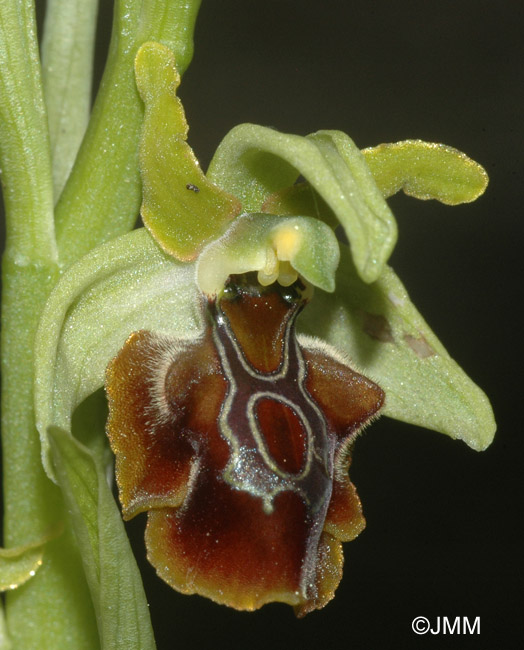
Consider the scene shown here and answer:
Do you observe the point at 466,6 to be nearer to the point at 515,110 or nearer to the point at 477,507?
the point at 515,110

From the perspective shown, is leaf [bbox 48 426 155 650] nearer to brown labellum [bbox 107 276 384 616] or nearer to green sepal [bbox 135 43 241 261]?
brown labellum [bbox 107 276 384 616]

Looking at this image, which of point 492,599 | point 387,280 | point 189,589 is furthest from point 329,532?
point 492,599

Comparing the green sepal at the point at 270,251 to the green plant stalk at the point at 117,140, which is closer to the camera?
the green sepal at the point at 270,251

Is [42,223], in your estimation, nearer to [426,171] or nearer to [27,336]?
[27,336]

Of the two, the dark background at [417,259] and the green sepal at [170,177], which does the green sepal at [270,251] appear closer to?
the green sepal at [170,177]

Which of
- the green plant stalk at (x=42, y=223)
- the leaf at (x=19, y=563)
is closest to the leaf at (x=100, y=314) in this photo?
the green plant stalk at (x=42, y=223)

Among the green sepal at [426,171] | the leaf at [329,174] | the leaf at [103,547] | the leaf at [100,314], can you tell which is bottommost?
the leaf at [103,547]

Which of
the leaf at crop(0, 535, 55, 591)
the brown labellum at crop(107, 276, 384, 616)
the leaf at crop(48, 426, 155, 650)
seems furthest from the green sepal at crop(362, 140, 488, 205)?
the leaf at crop(0, 535, 55, 591)

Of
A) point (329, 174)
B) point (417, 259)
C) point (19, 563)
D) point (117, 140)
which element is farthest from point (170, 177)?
point (417, 259)
